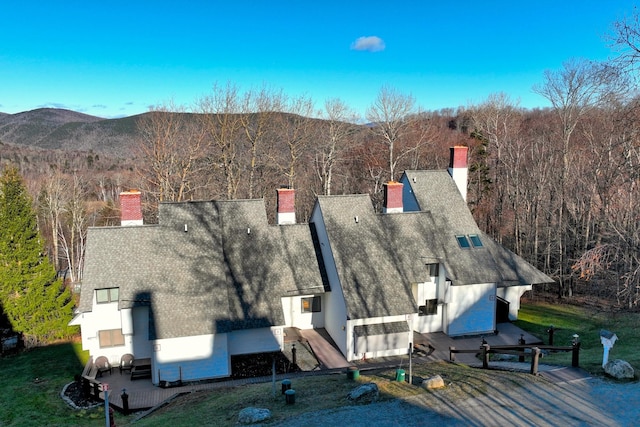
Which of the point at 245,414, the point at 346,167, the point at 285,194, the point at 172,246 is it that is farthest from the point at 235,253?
the point at 346,167

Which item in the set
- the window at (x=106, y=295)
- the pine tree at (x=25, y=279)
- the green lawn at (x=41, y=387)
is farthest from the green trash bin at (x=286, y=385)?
the pine tree at (x=25, y=279)

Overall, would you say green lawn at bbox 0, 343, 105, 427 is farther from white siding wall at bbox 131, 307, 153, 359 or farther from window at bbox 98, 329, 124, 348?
white siding wall at bbox 131, 307, 153, 359

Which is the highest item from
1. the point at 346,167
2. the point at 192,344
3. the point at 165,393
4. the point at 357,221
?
the point at 346,167

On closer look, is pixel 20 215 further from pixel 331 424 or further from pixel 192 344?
pixel 331 424

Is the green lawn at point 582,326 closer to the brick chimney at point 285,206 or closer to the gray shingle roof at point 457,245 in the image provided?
the gray shingle roof at point 457,245

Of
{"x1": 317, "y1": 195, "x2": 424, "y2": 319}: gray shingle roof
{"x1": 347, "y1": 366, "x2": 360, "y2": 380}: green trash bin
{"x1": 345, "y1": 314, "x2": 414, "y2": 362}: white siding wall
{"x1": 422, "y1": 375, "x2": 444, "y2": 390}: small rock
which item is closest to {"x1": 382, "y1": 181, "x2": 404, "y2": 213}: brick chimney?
{"x1": 317, "y1": 195, "x2": 424, "y2": 319}: gray shingle roof

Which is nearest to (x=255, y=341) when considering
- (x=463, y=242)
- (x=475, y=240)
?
(x=463, y=242)
